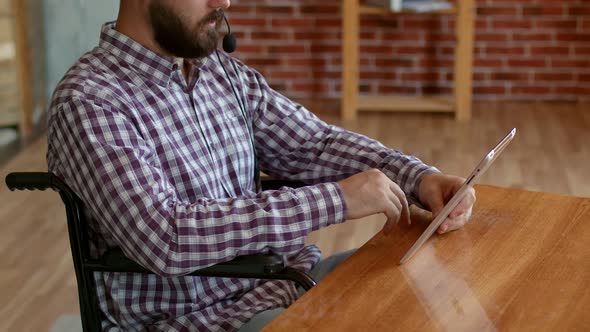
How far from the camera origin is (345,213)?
1.58 m

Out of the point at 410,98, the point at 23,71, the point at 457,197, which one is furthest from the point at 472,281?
the point at 410,98

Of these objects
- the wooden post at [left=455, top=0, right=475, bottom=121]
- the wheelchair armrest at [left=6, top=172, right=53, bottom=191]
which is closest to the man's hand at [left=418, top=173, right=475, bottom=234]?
the wheelchair armrest at [left=6, top=172, right=53, bottom=191]

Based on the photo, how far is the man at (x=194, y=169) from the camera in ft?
4.97

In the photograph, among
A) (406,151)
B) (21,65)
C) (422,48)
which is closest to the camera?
(21,65)

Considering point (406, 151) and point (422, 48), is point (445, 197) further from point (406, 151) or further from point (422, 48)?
point (422, 48)

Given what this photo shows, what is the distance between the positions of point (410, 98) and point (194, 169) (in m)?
3.65

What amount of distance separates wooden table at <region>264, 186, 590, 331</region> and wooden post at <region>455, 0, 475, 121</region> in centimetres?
329

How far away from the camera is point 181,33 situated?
1.72m

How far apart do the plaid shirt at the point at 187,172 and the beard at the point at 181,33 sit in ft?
0.12

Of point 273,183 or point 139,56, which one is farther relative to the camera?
point 273,183

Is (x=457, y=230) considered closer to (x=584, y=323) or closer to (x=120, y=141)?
(x=584, y=323)

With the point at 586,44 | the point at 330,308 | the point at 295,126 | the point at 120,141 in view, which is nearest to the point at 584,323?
the point at 330,308

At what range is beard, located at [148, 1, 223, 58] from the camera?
1.71 m

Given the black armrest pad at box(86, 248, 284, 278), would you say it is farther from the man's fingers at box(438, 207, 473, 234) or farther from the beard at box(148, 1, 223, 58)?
the beard at box(148, 1, 223, 58)
